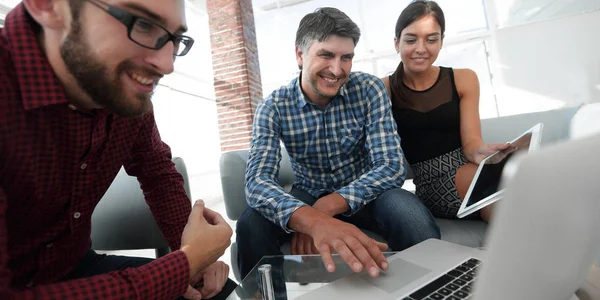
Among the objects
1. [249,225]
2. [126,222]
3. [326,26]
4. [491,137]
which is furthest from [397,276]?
[491,137]

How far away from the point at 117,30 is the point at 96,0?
2.6 inches

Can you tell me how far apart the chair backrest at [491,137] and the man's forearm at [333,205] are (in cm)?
74

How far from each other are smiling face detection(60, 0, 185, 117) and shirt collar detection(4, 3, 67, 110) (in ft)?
0.14

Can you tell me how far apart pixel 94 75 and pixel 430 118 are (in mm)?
1255

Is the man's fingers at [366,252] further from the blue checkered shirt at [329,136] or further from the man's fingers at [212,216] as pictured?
the blue checkered shirt at [329,136]

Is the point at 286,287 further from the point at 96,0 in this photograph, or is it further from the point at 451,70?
the point at 451,70

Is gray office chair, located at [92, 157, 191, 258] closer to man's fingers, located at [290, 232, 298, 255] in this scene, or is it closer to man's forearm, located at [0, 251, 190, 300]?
man's fingers, located at [290, 232, 298, 255]

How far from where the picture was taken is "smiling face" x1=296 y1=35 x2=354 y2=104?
128 cm

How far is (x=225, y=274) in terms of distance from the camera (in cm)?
91

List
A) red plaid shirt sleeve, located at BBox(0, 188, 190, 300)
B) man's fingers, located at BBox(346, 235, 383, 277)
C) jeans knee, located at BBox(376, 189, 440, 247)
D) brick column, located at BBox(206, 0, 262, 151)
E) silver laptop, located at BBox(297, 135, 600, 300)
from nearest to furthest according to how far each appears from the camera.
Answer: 1. silver laptop, located at BBox(297, 135, 600, 300)
2. red plaid shirt sleeve, located at BBox(0, 188, 190, 300)
3. man's fingers, located at BBox(346, 235, 383, 277)
4. jeans knee, located at BBox(376, 189, 440, 247)
5. brick column, located at BBox(206, 0, 262, 151)

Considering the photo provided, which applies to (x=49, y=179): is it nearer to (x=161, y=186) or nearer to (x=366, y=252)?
(x=161, y=186)

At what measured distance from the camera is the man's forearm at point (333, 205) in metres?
1.08

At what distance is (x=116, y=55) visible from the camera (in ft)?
2.21

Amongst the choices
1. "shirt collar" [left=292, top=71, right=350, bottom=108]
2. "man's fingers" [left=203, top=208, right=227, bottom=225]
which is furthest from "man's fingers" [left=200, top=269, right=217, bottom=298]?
"shirt collar" [left=292, top=71, right=350, bottom=108]
